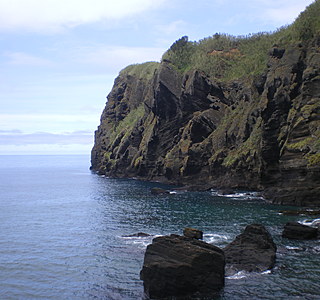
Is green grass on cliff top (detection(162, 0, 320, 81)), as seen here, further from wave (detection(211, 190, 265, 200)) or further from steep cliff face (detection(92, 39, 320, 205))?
wave (detection(211, 190, 265, 200))

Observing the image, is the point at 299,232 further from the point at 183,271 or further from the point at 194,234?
the point at 183,271

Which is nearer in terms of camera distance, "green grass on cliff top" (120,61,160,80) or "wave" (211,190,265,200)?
"wave" (211,190,265,200)

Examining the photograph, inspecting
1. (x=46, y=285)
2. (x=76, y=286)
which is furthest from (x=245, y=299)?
(x=46, y=285)

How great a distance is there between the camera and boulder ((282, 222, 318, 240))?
1895 inches

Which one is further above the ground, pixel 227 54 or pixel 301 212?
pixel 227 54

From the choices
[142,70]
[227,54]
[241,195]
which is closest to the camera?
[241,195]

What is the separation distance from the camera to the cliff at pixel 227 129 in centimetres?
7400

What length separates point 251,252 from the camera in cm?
4062

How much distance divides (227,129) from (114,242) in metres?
65.4

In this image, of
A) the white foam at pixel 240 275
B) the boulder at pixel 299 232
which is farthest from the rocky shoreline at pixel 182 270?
the boulder at pixel 299 232

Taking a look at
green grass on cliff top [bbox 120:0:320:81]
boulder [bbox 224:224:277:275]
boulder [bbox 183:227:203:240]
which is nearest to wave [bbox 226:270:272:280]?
boulder [bbox 224:224:277:275]

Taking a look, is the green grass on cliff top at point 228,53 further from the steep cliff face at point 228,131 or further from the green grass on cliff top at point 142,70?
the green grass on cliff top at point 142,70

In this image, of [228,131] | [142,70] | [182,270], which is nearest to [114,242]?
[182,270]

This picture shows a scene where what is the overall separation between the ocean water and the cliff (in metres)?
8.41
